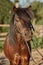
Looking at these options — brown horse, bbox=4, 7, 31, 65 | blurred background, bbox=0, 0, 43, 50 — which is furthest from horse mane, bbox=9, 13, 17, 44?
blurred background, bbox=0, 0, 43, 50

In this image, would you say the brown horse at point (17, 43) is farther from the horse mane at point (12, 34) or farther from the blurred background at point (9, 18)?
the blurred background at point (9, 18)

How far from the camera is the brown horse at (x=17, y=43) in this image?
4238mm

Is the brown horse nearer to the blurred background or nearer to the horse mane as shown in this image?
the horse mane

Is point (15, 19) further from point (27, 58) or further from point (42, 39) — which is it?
point (42, 39)

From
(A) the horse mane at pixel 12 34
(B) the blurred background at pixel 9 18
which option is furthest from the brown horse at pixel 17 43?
(B) the blurred background at pixel 9 18

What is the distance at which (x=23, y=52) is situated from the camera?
4.70 m

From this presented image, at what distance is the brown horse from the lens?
4238 mm

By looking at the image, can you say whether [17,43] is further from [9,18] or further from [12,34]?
[9,18]

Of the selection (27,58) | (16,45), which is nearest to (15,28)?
(16,45)

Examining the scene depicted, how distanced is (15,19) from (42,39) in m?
8.07

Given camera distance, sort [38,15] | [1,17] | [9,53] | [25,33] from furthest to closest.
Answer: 1. [38,15]
2. [1,17]
3. [9,53]
4. [25,33]

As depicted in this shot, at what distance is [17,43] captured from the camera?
4.63m

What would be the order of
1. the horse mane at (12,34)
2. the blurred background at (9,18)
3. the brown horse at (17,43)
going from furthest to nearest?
the blurred background at (9,18) → the horse mane at (12,34) → the brown horse at (17,43)

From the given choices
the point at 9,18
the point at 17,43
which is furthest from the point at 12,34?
the point at 9,18
